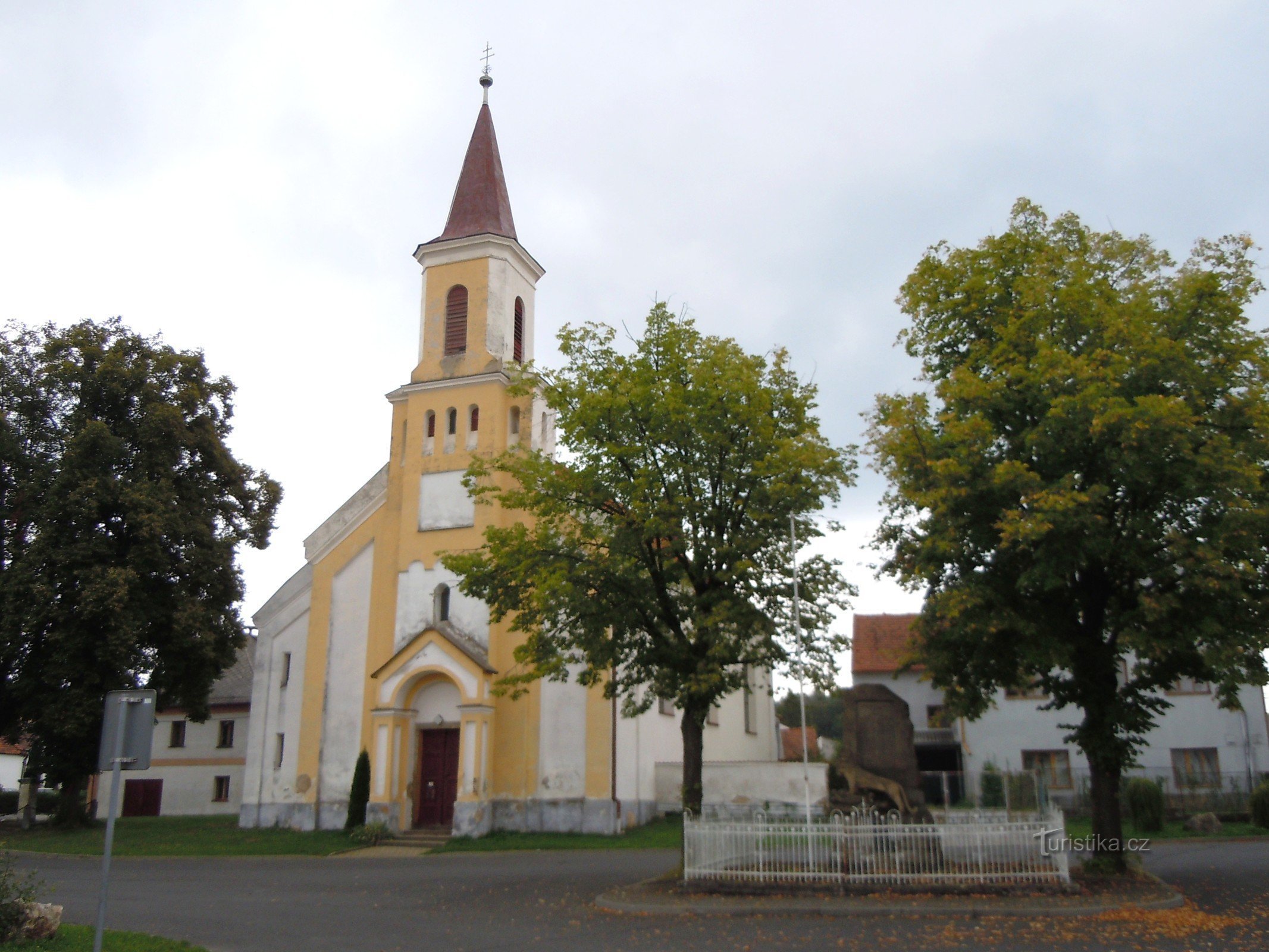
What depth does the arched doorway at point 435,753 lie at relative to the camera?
1128 inches

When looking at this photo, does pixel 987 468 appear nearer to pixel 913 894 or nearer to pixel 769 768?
pixel 913 894

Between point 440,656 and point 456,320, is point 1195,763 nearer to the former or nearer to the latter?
point 440,656

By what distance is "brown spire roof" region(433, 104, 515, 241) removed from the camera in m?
33.5

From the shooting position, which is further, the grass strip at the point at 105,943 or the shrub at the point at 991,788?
the shrub at the point at 991,788

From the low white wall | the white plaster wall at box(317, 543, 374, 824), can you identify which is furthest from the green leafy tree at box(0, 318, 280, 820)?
the low white wall

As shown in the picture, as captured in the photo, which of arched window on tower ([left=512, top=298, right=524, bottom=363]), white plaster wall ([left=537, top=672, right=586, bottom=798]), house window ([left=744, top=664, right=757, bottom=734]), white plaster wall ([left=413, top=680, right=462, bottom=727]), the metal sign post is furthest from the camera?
house window ([left=744, top=664, right=757, bottom=734])

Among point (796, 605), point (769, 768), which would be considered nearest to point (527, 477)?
point (796, 605)

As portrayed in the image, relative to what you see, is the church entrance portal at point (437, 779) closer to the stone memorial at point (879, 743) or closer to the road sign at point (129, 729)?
the stone memorial at point (879, 743)

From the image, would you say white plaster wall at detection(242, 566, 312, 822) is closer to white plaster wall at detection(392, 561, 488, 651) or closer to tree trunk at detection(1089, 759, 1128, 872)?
white plaster wall at detection(392, 561, 488, 651)

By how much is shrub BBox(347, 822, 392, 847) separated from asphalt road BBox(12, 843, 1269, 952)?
158 inches

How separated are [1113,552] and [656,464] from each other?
7.98 m

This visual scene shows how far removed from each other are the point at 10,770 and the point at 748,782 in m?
53.7

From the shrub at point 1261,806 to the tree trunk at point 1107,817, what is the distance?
13.9 meters

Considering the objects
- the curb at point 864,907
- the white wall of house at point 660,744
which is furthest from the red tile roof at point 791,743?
the curb at point 864,907
